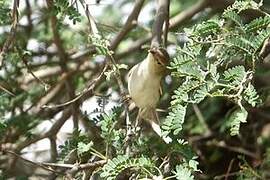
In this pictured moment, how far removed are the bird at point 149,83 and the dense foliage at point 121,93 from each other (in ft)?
0.11

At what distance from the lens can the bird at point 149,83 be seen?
1.51 metres

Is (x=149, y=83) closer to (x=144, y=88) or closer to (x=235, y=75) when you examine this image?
(x=144, y=88)

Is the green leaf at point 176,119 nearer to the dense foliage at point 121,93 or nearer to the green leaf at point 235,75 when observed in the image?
the dense foliage at point 121,93

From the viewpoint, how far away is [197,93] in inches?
52.1

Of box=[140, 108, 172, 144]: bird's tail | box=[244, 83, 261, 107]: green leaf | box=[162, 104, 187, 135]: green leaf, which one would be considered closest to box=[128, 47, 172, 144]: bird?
box=[140, 108, 172, 144]: bird's tail

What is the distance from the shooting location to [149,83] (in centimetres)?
155

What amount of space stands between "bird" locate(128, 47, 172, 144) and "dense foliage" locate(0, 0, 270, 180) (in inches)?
1.3

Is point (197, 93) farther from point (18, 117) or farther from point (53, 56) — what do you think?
point (53, 56)

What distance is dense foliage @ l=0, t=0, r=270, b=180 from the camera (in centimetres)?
136

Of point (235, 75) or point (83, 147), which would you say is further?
point (83, 147)

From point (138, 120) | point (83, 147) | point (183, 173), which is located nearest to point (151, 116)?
point (138, 120)

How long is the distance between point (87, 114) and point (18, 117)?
356mm

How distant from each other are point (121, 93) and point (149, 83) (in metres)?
0.08

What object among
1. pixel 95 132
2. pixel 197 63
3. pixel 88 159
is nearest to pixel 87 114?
pixel 95 132
